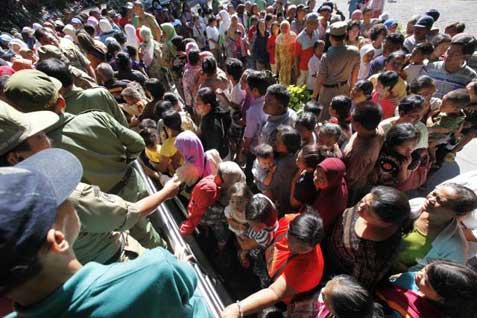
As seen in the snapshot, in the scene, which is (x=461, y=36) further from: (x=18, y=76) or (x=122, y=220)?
(x=18, y=76)

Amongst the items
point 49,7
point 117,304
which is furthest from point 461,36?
point 49,7

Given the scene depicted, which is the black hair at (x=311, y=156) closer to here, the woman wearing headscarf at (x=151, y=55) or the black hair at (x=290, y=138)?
the black hair at (x=290, y=138)

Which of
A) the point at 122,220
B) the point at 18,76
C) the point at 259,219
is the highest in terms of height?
the point at 18,76

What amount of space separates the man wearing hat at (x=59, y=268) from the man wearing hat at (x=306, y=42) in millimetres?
5796

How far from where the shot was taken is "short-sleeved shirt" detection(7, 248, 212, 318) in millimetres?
872

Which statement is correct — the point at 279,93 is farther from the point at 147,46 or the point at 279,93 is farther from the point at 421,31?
the point at 147,46

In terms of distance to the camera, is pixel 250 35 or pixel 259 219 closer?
pixel 259 219

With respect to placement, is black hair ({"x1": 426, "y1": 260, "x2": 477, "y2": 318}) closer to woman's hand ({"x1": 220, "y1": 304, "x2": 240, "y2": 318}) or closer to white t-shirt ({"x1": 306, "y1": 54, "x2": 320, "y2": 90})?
woman's hand ({"x1": 220, "y1": 304, "x2": 240, "y2": 318})

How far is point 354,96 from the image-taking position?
3.66 m

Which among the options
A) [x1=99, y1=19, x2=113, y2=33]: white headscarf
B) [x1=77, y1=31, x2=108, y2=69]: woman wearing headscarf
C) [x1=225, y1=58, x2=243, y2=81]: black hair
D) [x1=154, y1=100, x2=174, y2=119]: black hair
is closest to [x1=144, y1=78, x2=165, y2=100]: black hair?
[x1=154, y1=100, x2=174, y2=119]: black hair

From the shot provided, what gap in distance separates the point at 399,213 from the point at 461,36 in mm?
3229

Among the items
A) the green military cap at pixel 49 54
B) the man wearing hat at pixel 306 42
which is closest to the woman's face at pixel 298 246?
the green military cap at pixel 49 54

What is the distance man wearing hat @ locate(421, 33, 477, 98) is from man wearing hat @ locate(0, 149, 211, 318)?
4512 mm

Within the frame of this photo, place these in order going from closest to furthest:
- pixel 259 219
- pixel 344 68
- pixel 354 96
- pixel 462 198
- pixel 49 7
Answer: pixel 462 198
pixel 259 219
pixel 354 96
pixel 344 68
pixel 49 7
